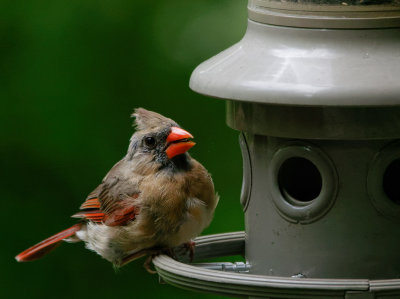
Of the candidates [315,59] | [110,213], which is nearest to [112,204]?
[110,213]

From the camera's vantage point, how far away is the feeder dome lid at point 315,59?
3537mm

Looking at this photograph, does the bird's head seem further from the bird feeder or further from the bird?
the bird feeder

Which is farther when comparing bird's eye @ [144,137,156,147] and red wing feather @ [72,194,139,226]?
bird's eye @ [144,137,156,147]

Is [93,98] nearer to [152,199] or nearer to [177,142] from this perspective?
[177,142]

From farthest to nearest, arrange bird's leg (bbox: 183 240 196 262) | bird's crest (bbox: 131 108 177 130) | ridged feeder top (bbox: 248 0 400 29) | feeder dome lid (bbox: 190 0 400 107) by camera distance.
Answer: bird's crest (bbox: 131 108 177 130)
bird's leg (bbox: 183 240 196 262)
ridged feeder top (bbox: 248 0 400 29)
feeder dome lid (bbox: 190 0 400 107)

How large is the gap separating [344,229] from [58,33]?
2.26 metres

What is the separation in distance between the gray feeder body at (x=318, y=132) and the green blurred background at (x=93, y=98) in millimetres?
1371

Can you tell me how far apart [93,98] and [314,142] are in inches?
77.5

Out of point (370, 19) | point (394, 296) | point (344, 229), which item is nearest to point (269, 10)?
point (370, 19)

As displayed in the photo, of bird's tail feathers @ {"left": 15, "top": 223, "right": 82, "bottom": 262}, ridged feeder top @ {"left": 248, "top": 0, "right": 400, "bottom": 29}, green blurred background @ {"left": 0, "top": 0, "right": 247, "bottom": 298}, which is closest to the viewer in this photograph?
ridged feeder top @ {"left": 248, "top": 0, "right": 400, "bottom": 29}

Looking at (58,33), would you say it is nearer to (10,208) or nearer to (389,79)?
(10,208)

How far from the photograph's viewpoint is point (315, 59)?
372cm

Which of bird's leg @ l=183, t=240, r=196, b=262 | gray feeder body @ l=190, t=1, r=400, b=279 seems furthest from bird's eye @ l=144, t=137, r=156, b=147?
gray feeder body @ l=190, t=1, r=400, b=279

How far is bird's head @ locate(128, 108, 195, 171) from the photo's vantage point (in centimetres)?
465
